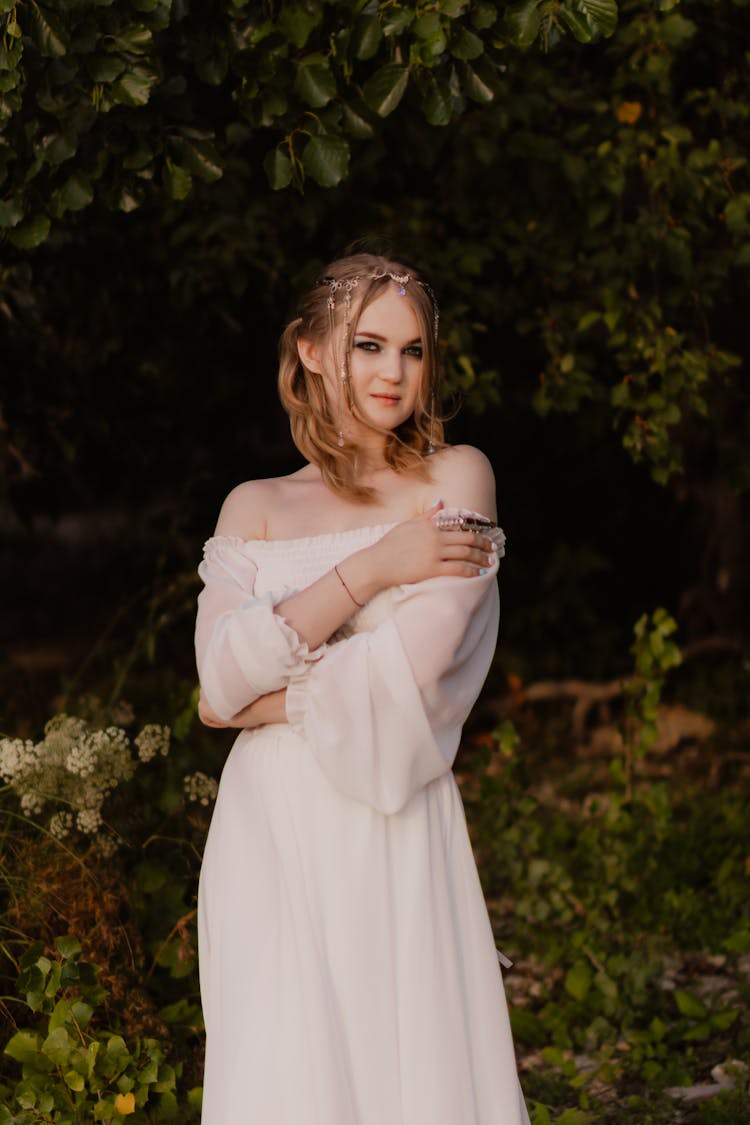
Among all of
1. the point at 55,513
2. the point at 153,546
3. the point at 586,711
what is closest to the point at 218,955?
the point at 55,513

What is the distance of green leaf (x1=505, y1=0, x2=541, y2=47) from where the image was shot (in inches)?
108

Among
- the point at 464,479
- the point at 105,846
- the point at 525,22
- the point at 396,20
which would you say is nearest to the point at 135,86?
the point at 396,20

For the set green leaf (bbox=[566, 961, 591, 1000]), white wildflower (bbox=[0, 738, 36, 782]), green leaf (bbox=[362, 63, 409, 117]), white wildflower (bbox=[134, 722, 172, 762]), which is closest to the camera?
green leaf (bbox=[362, 63, 409, 117])

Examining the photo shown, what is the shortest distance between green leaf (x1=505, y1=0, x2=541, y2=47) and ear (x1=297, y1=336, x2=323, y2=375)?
687mm

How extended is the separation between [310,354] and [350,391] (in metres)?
0.16

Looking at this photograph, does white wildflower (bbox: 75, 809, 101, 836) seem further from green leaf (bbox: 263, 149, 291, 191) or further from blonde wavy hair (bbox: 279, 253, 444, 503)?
green leaf (bbox: 263, 149, 291, 191)

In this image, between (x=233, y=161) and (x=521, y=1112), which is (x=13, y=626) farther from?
(x=521, y=1112)

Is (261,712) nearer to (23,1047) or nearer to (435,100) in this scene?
(23,1047)

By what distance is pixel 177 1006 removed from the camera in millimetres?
3596

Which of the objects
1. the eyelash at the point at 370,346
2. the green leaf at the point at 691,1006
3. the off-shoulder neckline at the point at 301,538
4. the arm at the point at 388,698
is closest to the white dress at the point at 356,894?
the arm at the point at 388,698

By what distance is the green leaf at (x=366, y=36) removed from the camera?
2875 millimetres

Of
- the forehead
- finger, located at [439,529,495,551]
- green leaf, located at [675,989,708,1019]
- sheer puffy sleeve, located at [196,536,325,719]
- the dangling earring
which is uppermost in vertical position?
the forehead

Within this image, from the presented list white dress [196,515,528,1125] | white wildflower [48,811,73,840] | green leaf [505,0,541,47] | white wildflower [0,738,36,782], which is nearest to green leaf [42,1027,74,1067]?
white wildflower [48,811,73,840]

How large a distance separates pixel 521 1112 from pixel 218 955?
0.57 m
